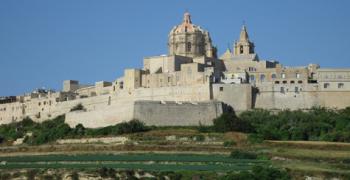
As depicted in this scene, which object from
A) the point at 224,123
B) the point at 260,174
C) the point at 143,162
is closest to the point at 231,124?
the point at 224,123

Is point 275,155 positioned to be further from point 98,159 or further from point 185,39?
point 185,39

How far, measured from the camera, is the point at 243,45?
250 feet

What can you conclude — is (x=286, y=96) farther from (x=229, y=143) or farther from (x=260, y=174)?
(x=260, y=174)

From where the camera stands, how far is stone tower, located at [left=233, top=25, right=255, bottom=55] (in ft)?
249

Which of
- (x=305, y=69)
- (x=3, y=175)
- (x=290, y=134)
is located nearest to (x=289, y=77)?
(x=305, y=69)

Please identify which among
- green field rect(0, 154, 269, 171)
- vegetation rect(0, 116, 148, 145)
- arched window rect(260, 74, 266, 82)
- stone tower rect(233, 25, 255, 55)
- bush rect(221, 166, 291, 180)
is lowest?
bush rect(221, 166, 291, 180)

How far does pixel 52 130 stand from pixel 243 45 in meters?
18.0

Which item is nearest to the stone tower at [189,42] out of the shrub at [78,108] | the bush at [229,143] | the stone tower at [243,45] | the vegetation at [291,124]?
the stone tower at [243,45]

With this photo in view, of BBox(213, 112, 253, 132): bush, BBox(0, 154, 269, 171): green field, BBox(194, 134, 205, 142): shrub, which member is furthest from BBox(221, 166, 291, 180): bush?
BBox(213, 112, 253, 132): bush

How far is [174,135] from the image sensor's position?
58.4 metres

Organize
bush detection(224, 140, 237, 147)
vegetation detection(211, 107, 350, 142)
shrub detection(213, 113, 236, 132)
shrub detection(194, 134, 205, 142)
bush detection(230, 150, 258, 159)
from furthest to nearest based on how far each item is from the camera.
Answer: shrub detection(213, 113, 236, 132), vegetation detection(211, 107, 350, 142), shrub detection(194, 134, 205, 142), bush detection(224, 140, 237, 147), bush detection(230, 150, 258, 159)

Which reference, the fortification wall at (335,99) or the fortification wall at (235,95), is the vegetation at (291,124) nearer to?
the fortification wall at (335,99)

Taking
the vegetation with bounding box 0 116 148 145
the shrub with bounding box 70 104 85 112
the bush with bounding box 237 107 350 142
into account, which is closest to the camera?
the bush with bounding box 237 107 350 142

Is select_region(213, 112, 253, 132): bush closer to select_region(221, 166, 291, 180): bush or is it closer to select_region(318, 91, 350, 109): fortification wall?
select_region(318, 91, 350, 109): fortification wall
